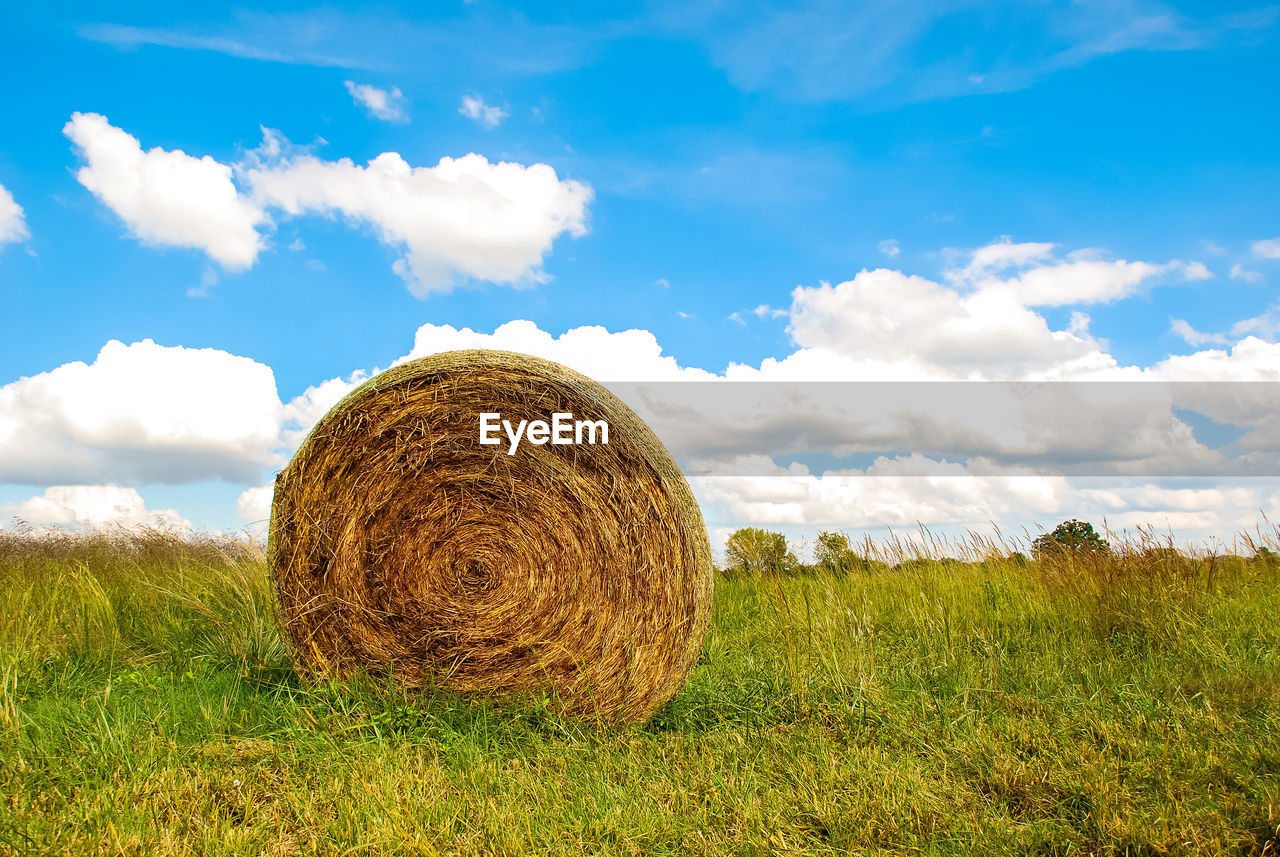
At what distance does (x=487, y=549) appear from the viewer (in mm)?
4574

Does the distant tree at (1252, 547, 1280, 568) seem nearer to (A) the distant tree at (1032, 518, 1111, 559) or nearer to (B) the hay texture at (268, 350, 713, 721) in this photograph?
(A) the distant tree at (1032, 518, 1111, 559)

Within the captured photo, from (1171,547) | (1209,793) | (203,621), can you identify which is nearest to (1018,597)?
(1171,547)

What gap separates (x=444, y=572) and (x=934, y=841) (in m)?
2.78

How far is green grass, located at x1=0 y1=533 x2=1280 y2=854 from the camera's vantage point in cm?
294

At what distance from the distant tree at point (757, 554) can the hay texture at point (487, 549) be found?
4.15m

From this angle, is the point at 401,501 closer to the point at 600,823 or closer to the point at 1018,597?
the point at 600,823

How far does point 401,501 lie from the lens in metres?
4.58

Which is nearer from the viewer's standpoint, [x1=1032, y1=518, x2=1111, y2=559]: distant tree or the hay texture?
the hay texture

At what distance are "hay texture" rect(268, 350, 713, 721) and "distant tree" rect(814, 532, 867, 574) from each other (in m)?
4.72

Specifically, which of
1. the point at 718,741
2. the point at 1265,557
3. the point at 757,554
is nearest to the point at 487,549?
the point at 718,741

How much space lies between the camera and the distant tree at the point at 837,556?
895cm

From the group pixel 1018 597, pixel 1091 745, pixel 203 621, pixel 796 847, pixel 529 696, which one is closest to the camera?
pixel 796 847

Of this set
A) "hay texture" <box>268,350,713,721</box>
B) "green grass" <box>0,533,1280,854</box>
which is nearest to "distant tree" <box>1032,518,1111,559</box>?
"green grass" <box>0,533,1280,854</box>

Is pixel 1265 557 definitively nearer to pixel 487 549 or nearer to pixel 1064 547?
pixel 1064 547
